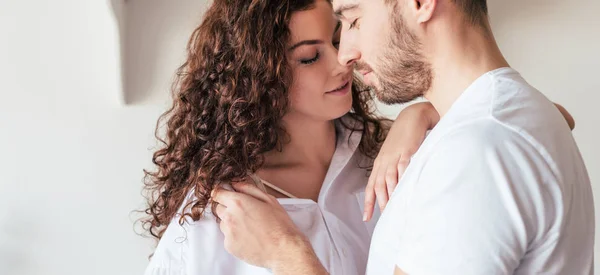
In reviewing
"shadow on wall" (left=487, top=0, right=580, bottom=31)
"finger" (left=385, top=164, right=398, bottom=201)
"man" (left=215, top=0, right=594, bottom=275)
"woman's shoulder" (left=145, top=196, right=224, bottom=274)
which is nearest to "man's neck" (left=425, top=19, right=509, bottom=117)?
"man" (left=215, top=0, right=594, bottom=275)

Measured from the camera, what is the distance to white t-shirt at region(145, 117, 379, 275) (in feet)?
4.77

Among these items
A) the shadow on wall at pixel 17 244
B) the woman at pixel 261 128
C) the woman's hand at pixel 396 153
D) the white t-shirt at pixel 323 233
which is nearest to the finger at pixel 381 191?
the woman's hand at pixel 396 153

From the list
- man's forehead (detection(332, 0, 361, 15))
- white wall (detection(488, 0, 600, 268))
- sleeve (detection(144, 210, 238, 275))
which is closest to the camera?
man's forehead (detection(332, 0, 361, 15))

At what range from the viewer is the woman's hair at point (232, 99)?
151 centimetres

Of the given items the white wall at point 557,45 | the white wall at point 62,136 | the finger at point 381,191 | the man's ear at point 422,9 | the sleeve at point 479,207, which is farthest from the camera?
the white wall at point 557,45

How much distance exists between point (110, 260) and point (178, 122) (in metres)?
0.63

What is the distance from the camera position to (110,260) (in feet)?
6.70

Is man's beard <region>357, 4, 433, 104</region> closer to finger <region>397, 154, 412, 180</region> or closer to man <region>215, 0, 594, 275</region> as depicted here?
man <region>215, 0, 594, 275</region>

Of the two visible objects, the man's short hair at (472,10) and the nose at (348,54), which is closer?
the man's short hair at (472,10)

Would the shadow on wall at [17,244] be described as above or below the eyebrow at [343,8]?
below

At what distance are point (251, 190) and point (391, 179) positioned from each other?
0.28 m

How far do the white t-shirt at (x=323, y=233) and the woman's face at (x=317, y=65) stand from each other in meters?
0.16

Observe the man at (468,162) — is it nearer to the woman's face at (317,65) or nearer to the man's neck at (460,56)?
the man's neck at (460,56)

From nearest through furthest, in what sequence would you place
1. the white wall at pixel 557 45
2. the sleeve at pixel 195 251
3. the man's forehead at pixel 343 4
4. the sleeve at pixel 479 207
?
the sleeve at pixel 479 207
the man's forehead at pixel 343 4
the sleeve at pixel 195 251
the white wall at pixel 557 45
